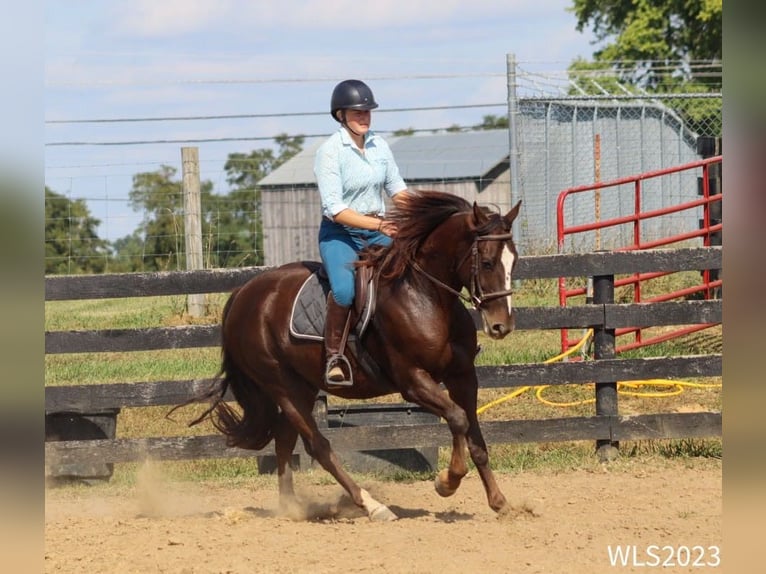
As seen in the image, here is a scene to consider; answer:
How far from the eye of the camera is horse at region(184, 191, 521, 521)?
5.57m

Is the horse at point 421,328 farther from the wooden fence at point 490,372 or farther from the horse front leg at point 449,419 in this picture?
the wooden fence at point 490,372

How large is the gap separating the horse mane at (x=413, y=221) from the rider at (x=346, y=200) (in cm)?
7

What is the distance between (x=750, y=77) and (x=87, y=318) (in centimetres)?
1176

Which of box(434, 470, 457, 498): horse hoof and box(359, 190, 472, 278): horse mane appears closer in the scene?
box(434, 470, 457, 498): horse hoof

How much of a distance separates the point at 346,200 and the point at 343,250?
1.05 ft

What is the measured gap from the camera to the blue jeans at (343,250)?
613 cm

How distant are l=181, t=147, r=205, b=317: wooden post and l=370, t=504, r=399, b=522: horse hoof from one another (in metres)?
5.40

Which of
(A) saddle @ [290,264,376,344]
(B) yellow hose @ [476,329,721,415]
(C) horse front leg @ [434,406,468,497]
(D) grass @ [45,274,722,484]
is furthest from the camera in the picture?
(B) yellow hose @ [476,329,721,415]

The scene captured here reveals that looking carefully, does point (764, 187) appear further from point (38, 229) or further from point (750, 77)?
point (38, 229)

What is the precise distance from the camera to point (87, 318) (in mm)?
12336

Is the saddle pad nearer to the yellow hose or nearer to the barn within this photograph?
the yellow hose

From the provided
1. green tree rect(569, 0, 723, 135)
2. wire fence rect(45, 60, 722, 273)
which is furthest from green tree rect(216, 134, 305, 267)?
green tree rect(569, 0, 723, 135)

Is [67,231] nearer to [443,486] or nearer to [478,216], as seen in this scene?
[443,486]

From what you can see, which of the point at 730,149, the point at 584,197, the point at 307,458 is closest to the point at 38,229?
the point at 730,149
